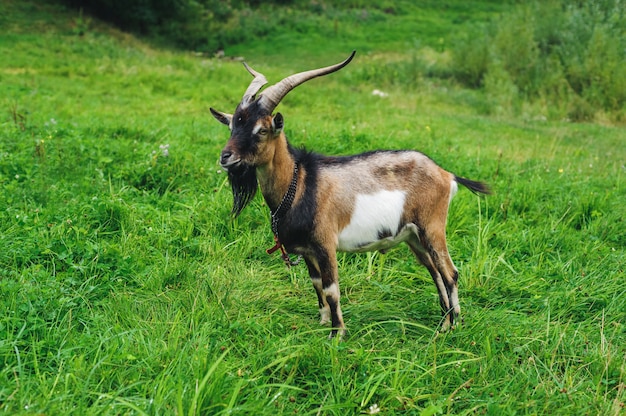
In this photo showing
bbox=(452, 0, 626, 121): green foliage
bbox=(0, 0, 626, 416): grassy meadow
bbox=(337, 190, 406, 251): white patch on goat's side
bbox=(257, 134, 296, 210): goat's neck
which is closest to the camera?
bbox=(0, 0, 626, 416): grassy meadow

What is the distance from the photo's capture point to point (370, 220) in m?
3.65

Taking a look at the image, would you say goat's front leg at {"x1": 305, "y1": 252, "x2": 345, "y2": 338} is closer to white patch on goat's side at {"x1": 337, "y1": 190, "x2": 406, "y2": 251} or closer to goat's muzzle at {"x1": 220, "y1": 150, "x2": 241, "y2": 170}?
white patch on goat's side at {"x1": 337, "y1": 190, "x2": 406, "y2": 251}

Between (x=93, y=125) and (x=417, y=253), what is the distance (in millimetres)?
5260

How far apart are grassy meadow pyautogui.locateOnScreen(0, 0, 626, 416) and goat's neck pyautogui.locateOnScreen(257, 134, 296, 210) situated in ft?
2.64

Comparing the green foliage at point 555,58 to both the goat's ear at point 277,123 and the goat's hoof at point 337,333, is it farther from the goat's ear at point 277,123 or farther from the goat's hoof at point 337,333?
the goat's ear at point 277,123

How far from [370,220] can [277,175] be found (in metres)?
0.67

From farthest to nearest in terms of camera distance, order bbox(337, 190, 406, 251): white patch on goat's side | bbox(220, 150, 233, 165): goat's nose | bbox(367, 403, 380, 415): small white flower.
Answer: bbox(337, 190, 406, 251): white patch on goat's side < bbox(220, 150, 233, 165): goat's nose < bbox(367, 403, 380, 415): small white flower

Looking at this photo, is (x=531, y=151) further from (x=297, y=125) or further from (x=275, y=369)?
(x=275, y=369)

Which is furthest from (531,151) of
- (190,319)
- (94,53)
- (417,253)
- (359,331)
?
(94,53)

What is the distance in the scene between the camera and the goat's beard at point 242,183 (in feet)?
10.9

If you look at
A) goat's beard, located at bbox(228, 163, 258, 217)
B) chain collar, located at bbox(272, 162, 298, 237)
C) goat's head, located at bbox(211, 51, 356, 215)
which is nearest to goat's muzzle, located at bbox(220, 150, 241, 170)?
goat's head, located at bbox(211, 51, 356, 215)

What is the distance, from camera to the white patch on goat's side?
3650 millimetres

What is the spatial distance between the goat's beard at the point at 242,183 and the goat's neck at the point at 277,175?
62mm

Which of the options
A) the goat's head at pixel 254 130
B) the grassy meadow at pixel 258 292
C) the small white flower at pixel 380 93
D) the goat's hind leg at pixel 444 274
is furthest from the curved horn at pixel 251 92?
the small white flower at pixel 380 93
